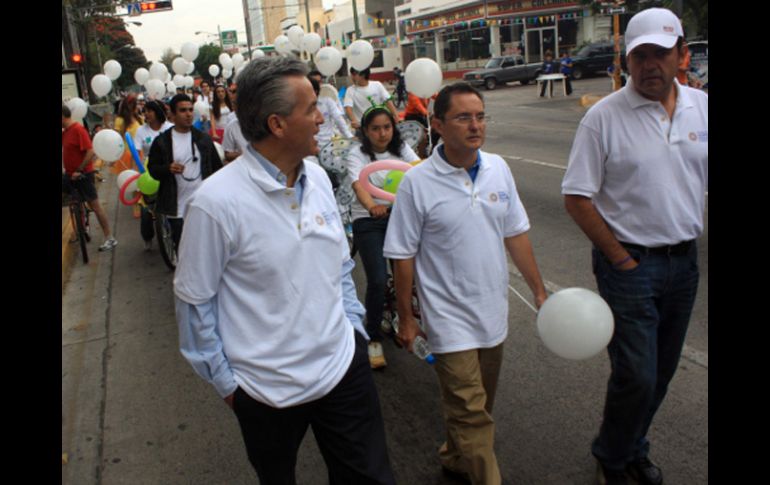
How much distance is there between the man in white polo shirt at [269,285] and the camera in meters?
2.03

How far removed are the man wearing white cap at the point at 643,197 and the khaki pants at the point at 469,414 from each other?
543mm

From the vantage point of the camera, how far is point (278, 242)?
2051 mm

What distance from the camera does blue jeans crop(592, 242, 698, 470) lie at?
8.70 ft

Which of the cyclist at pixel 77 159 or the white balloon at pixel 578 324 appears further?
the cyclist at pixel 77 159

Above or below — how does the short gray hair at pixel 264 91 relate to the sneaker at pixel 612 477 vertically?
above

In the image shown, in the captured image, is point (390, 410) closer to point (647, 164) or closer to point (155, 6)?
point (647, 164)

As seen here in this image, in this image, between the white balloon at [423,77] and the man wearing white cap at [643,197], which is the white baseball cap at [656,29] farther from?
the white balloon at [423,77]

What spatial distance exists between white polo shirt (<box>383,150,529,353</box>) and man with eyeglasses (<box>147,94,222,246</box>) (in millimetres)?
3740

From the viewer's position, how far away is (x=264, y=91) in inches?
81.1

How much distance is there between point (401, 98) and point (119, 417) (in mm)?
29917

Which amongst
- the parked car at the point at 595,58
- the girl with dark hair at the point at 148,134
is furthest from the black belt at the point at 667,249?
the parked car at the point at 595,58

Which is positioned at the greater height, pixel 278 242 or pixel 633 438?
pixel 278 242
